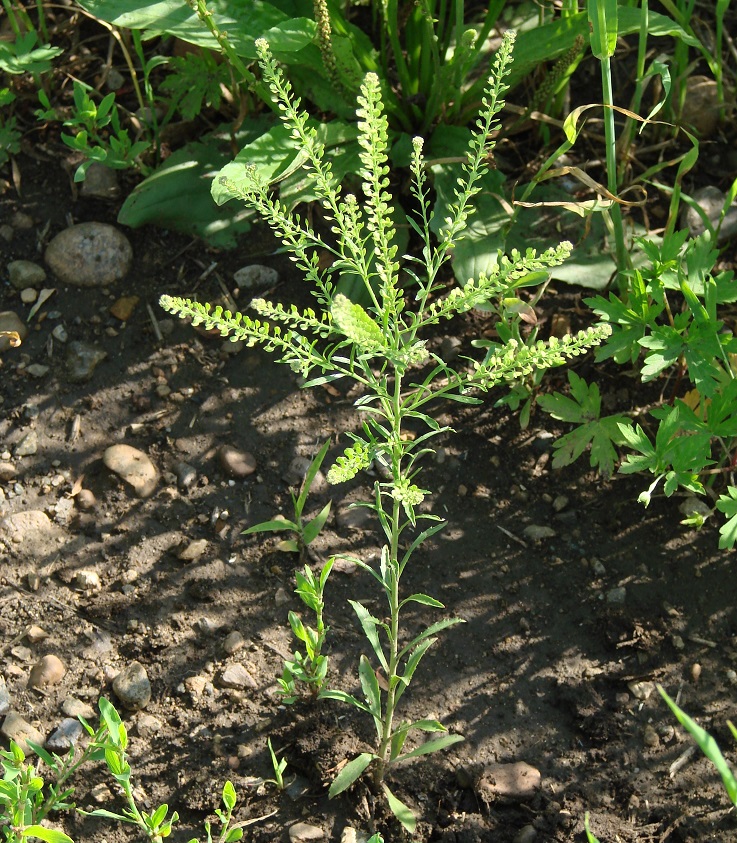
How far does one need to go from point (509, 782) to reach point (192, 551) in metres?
1.00

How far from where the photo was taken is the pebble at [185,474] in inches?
106

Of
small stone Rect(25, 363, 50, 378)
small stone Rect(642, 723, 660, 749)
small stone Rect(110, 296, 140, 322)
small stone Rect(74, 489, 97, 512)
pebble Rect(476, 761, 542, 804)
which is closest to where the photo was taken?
pebble Rect(476, 761, 542, 804)

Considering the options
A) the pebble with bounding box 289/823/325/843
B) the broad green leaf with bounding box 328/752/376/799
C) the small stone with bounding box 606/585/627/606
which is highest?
the small stone with bounding box 606/585/627/606

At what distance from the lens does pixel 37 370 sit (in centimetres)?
284

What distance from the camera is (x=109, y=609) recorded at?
2.47 m

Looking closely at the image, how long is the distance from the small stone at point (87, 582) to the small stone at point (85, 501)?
0.20 metres

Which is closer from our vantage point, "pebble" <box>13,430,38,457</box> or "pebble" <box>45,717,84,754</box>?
"pebble" <box>45,717,84,754</box>

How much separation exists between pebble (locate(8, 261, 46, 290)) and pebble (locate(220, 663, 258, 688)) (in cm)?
139

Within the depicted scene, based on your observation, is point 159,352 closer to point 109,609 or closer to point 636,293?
point 109,609

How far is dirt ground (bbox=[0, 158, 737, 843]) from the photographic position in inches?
88.1

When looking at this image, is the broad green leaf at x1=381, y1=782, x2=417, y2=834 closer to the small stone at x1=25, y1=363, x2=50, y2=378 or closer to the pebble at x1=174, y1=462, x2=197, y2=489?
the pebble at x1=174, y1=462, x2=197, y2=489

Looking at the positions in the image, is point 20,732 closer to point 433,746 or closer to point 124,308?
point 433,746

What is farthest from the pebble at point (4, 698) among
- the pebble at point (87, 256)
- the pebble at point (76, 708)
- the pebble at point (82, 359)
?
the pebble at point (87, 256)

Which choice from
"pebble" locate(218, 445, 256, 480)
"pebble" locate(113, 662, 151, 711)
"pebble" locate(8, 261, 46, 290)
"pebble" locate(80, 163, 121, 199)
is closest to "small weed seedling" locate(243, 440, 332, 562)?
"pebble" locate(218, 445, 256, 480)
